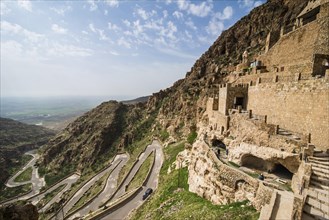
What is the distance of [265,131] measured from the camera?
17.5 metres

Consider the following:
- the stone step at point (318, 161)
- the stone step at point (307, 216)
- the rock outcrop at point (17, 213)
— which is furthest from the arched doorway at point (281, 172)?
the rock outcrop at point (17, 213)

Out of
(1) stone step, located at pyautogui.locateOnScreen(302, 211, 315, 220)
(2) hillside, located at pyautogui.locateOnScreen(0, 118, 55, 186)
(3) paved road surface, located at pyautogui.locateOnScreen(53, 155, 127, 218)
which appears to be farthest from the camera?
(2) hillside, located at pyautogui.locateOnScreen(0, 118, 55, 186)

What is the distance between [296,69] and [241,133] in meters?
8.63

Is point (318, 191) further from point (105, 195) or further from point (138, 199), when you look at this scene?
point (105, 195)

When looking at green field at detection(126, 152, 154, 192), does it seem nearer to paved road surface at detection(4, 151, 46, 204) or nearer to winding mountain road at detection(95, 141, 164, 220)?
winding mountain road at detection(95, 141, 164, 220)

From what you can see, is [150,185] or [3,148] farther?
[3,148]

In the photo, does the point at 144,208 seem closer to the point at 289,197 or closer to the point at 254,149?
the point at 254,149

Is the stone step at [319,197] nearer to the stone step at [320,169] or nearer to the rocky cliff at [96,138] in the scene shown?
the stone step at [320,169]

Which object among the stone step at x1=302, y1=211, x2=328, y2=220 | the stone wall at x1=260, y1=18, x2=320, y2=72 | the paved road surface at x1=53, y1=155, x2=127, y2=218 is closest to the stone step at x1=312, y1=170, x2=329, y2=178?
the stone step at x1=302, y1=211, x2=328, y2=220

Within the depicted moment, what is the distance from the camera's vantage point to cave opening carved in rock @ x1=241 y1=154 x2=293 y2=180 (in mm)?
Result: 16672

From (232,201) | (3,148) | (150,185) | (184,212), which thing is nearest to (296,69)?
(232,201)

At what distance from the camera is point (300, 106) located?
55.5 ft

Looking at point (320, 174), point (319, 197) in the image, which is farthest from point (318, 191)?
point (320, 174)

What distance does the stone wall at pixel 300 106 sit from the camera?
14695 millimetres
